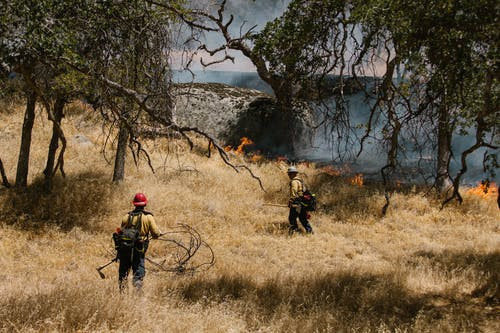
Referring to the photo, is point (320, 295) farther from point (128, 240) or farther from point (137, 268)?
point (128, 240)

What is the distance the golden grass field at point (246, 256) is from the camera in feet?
18.4

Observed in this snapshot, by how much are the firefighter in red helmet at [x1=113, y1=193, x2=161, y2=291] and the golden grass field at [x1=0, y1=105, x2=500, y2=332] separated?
0.38 meters

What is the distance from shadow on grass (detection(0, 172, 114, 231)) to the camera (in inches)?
447

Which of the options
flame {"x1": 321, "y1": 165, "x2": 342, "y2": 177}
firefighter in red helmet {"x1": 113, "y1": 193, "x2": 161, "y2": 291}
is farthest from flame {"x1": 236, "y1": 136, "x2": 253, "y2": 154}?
firefighter in red helmet {"x1": 113, "y1": 193, "x2": 161, "y2": 291}

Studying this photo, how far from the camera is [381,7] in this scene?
237 inches

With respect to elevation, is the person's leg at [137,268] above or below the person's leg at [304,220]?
above

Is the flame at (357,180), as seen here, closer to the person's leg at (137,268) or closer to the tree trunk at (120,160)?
the tree trunk at (120,160)

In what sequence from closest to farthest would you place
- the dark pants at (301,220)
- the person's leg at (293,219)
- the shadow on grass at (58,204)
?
1. the shadow on grass at (58,204)
2. the dark pants at (301,220)
3. the person's leg at (293,219)

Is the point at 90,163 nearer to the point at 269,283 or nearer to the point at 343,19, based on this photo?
the point at 269,283

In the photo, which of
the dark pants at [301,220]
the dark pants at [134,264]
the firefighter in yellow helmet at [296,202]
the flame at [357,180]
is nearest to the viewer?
the dark pants at [134,264]

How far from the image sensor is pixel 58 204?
39.8ft

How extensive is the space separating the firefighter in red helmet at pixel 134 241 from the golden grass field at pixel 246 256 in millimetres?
383

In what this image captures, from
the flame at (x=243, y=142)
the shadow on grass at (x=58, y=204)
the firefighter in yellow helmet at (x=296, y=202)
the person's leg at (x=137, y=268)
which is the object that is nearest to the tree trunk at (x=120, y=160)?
the shadow on grass at (x=58, y=204)

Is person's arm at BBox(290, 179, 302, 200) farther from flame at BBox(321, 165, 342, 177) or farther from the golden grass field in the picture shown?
flame at BBox(321, 165, 342, 177)
